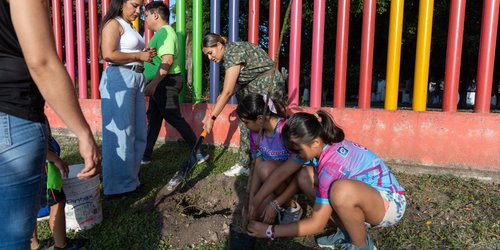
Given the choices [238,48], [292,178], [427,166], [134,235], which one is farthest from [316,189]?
[427,166]

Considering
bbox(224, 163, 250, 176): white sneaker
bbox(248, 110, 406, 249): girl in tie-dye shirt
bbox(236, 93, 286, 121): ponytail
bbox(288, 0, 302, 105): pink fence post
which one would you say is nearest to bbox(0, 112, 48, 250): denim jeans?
bbox(248, 110, 406, 249): girl in tie-dye shirt

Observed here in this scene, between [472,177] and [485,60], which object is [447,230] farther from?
[485,60]

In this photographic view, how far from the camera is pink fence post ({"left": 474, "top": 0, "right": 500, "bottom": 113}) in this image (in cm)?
335

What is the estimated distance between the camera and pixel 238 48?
3119 mm

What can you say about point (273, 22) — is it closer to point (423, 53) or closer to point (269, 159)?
point (423, 53)

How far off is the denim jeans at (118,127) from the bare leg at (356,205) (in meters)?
1.65

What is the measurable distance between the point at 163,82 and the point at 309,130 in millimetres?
2338

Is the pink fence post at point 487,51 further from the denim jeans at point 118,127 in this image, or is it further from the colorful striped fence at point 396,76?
the denim jeans at point 118,127

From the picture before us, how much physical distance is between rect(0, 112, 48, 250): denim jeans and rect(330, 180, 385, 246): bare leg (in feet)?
4.37

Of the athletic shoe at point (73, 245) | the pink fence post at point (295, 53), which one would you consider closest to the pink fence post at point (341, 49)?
the pink fence post at point (295, 53)

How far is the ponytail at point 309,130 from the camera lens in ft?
6.23

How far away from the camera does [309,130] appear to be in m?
1.90

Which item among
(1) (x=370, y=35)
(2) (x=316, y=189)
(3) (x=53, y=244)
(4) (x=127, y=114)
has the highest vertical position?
(1) (x=370, y=35)

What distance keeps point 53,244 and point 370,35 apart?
338 cm
